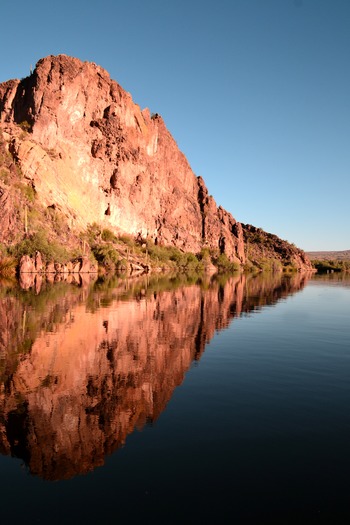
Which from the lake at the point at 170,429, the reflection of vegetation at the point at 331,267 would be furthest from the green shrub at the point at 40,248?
the reflection of vegetation at the point at 331,267

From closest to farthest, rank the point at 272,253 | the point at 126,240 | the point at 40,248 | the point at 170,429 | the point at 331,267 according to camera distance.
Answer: the point at 170,429 → the point at 40,248 → the point at 126,240 → the point at 331,267 → the point at 272,253

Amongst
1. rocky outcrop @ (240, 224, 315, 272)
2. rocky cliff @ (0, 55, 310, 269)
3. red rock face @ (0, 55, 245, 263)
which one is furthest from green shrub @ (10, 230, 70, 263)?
rocky outcrop @ (240, 224, 315, 272)

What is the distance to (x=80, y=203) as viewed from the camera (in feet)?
274

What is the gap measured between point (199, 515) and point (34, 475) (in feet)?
8.20

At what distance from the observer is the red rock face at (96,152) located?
3049 inches

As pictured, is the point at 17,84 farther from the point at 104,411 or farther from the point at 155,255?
the point at 104,411

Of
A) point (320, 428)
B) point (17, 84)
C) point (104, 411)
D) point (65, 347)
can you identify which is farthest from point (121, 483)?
point (17, 84)

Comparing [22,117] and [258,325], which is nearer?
[258,325]

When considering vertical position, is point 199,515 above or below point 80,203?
below

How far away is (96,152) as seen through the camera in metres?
94.4

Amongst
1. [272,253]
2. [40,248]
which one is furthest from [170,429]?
[272,253]

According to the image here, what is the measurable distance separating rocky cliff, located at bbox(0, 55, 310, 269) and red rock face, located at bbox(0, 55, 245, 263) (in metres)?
0.21

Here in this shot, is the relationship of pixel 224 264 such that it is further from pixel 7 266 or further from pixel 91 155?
pixel 7 266

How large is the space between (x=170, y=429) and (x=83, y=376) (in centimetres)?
357
